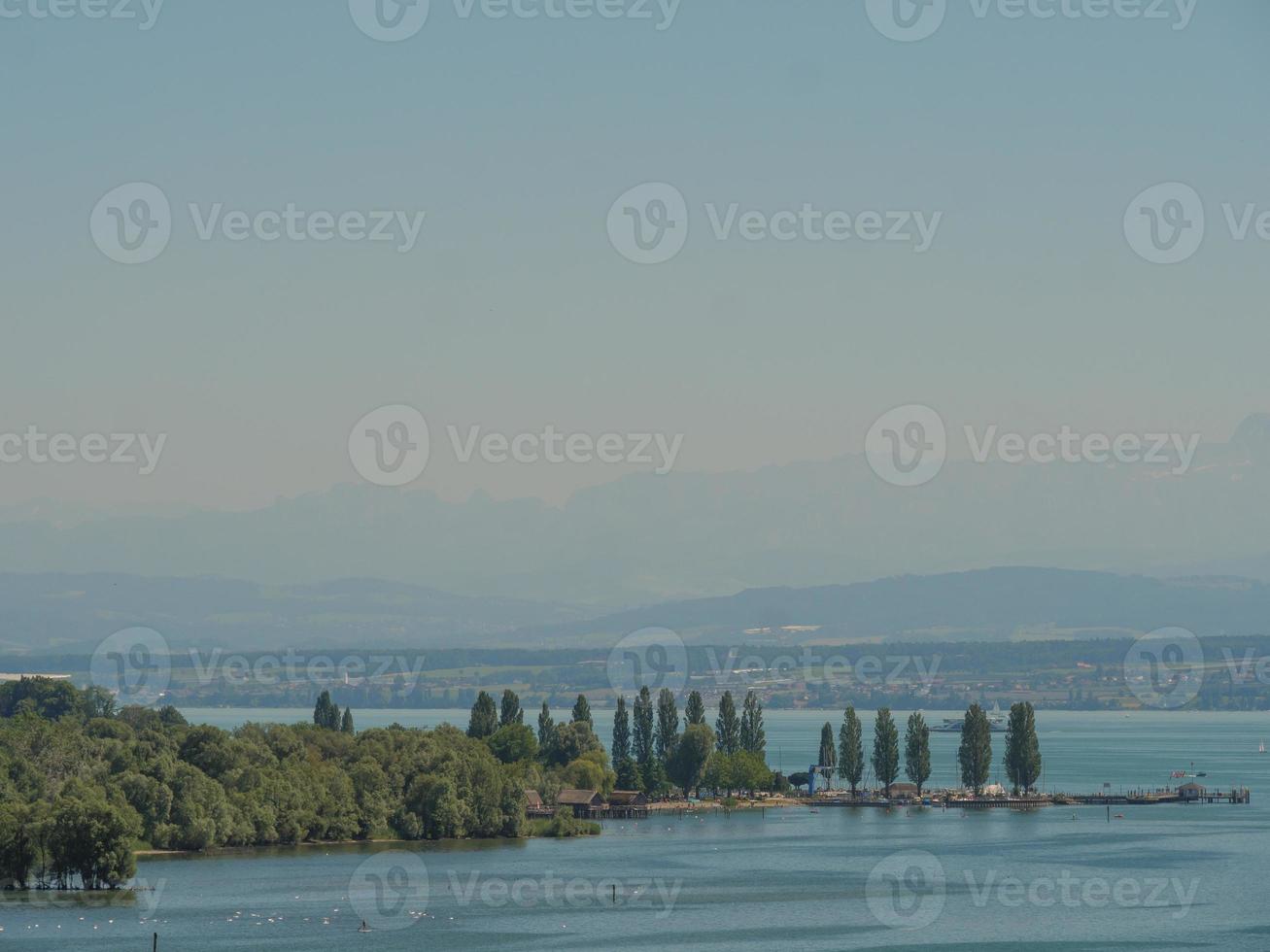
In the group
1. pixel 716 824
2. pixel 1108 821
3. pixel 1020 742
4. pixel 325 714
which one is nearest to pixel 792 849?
pixel 716 824

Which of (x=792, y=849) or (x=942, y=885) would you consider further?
(x=792, y=849)

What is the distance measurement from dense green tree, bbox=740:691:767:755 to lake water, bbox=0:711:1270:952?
19735mm

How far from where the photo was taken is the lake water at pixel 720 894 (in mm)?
53031

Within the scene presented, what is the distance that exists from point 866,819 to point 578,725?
15800 millimetres

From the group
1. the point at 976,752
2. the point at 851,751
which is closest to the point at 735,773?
the point at 851,751

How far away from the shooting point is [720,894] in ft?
205

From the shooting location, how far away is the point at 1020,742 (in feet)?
343

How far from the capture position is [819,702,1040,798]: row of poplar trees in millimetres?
104625

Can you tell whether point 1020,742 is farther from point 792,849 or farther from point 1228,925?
point 1228,925

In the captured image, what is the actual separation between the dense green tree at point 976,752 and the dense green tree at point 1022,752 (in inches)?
51.2
